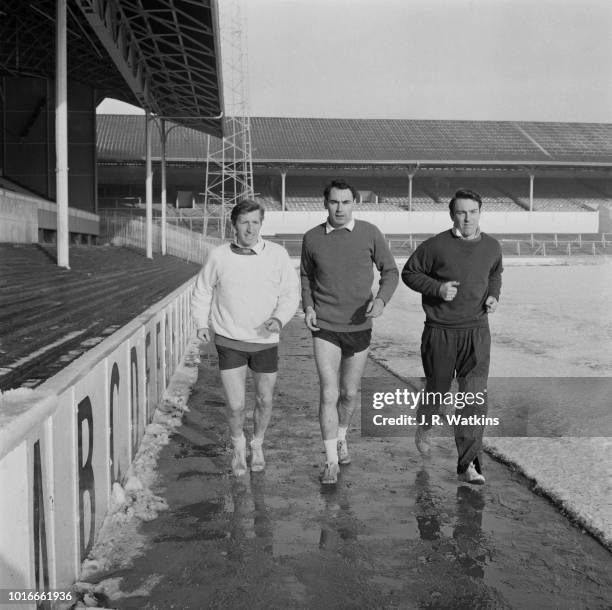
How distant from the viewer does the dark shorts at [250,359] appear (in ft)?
16.4

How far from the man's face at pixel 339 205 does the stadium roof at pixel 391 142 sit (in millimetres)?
42010

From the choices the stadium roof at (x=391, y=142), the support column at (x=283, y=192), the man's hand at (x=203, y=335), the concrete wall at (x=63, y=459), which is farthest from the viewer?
the stadium roof at (x=391, y=142)

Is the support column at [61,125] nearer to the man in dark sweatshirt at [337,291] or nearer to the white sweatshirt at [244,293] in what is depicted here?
the white sweatshirt at [244,293]

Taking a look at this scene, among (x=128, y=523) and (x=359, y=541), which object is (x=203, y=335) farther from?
(x=359, y=541)

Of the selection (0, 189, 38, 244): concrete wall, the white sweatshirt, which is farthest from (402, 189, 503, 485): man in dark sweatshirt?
(0, 189, 38, 244): concrete wall

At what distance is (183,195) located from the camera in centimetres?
4703

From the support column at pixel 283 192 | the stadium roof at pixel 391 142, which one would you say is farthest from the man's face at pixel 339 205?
the stadium roof at pixel 391 142

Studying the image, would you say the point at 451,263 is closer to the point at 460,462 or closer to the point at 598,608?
the point at 460,462

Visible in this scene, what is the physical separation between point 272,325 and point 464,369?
48.3 inches

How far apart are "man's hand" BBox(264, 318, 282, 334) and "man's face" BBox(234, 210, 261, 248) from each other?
0.49m

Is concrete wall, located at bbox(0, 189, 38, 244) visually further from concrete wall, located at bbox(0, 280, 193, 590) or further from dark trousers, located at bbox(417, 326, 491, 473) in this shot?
dark trousers, located at bbox(417, 326, 491, 473)

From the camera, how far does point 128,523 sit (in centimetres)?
418

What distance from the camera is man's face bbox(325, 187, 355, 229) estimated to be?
→ 16.1 ft

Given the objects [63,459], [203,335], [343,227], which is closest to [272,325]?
[203,335]
